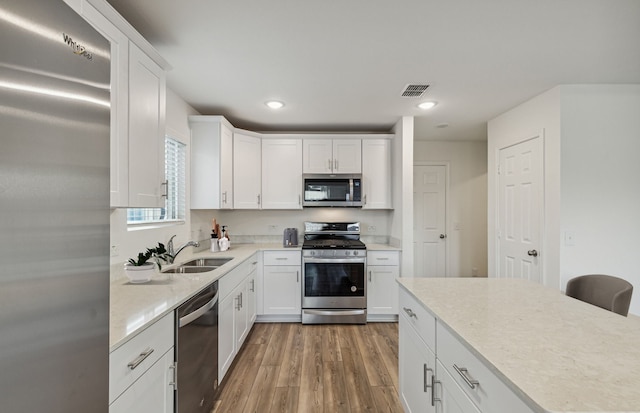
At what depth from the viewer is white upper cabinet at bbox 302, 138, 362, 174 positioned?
381 centimetres

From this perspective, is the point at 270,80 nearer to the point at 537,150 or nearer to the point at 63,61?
the point at 63,61

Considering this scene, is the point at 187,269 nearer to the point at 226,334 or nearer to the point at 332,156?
the point at 226,334

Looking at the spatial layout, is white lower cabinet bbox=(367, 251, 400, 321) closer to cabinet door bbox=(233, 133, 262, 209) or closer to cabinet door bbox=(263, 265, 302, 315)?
cabinet door bbox=(263, 265, 302, 315)

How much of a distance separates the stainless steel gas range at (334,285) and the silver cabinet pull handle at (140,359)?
2.35 meters

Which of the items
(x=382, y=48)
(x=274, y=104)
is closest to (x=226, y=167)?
(x=274, y=104)

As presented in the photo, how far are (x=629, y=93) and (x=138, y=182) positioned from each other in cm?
403

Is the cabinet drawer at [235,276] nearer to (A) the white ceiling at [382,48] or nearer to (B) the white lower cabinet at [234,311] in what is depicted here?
(B) the white lower cabinet at [234,311]

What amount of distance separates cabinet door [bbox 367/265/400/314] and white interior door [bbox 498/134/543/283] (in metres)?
1.27

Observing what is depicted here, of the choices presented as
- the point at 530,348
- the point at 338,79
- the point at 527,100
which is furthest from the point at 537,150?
the point at 530,348

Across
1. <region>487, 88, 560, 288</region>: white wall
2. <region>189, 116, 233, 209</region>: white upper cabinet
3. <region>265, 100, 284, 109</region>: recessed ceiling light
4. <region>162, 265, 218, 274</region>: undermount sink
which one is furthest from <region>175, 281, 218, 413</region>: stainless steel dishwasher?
<region>487, 88, 560, 288</region>: white wall

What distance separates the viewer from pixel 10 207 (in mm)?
481

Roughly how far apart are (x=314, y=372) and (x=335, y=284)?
3.84ft

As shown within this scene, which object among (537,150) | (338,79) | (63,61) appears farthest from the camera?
(537,150)

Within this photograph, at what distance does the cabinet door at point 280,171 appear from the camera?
3818mm
